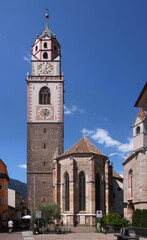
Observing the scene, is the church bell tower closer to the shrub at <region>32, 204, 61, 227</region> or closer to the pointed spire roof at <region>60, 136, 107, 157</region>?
the pointed spire roof at <region>60, 136, 107, 157</region>

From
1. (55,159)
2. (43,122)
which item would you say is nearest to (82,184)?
(55,159)

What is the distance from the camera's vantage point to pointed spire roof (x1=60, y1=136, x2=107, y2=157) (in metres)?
41.0

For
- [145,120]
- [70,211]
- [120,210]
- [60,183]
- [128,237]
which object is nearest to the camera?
[128,237]

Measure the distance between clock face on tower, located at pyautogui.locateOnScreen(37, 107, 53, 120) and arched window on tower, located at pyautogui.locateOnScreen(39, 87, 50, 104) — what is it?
1334 millimetres

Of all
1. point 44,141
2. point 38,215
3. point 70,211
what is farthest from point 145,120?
point 44,141

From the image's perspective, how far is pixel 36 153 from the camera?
48375mm

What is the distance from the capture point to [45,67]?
52719 millimetres

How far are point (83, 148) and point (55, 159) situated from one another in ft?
16.0

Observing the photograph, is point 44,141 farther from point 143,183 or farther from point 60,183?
point 143,183

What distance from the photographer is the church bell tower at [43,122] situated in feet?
154

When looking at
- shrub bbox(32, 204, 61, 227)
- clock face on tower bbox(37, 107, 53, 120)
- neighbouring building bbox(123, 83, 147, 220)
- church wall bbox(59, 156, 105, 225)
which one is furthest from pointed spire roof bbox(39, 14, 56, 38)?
shrub bbox(32, 204, 61, 227)

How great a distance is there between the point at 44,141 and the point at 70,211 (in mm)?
13206

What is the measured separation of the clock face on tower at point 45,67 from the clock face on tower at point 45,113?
6461 millimetres

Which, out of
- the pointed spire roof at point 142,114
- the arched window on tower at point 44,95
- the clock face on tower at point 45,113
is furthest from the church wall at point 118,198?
the pointed spire roof at point 142,114
